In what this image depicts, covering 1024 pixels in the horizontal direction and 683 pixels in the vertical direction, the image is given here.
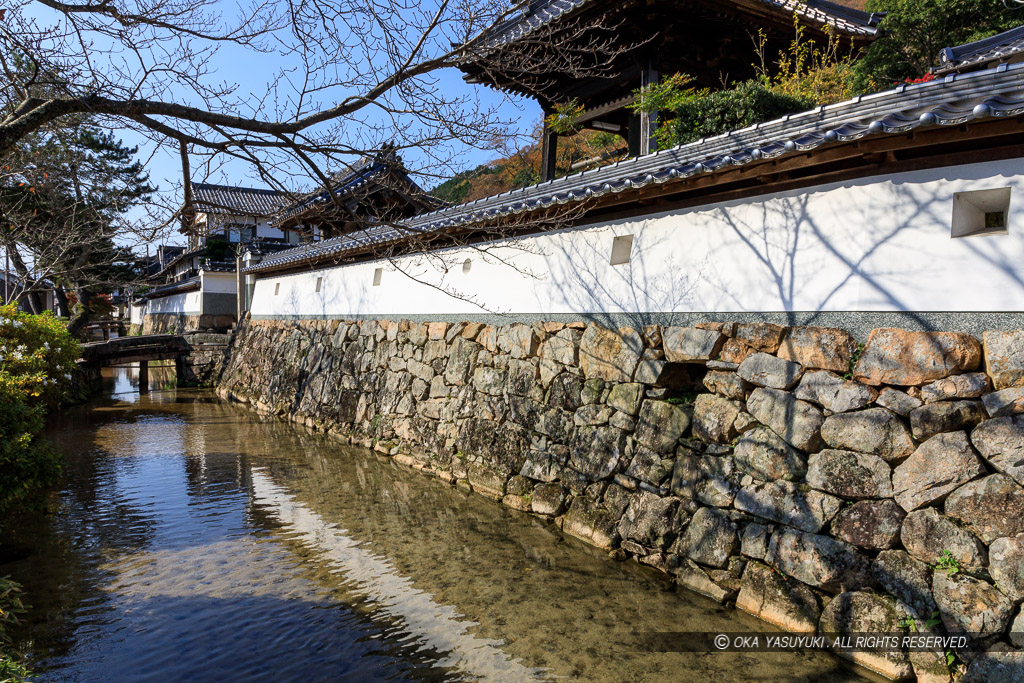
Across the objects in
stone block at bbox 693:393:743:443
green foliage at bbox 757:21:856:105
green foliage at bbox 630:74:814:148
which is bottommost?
stone block at bbox 693:393:743:443

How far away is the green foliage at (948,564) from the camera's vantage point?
3.59 metres

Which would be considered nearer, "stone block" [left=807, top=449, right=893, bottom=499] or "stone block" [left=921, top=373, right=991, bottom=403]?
"stone block" [left=921, top=373, right=991, bottom=403]

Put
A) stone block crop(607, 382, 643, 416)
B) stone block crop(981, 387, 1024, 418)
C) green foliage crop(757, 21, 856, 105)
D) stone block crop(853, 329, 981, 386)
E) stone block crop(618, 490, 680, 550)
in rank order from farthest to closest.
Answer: green foliage crop(757, 21, 856, 105) < stone block crop(607, 382, 643, 416) < stone block crop(618, 490, 680, 550) < stone block crop(853, 329, 981, 386) < stone block crop(981, 387, 1024, 418)

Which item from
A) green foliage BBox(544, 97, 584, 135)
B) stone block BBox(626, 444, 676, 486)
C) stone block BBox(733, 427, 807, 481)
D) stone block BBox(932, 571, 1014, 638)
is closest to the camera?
stone block BBox(932, 571, 1014, 638)

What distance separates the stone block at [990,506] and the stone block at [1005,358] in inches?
22.7

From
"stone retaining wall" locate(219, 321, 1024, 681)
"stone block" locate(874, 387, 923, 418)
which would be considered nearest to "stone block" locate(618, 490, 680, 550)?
"stone retaining wall" locate(219, 321, 1024, 681)

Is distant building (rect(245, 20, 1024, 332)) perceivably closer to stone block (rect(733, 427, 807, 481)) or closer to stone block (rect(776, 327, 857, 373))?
stone block (rect(776, 327, 857, 373))

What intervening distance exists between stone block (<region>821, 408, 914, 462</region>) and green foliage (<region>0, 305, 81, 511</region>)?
7.30 meters

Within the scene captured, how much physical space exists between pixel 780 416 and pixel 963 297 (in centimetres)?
146

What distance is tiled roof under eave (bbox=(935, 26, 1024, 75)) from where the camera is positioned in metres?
7.02

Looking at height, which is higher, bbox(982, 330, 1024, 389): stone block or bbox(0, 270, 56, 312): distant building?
bbox(0, 270, 56, 312): distant building

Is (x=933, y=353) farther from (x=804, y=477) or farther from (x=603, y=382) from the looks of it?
(x=603, y=382)

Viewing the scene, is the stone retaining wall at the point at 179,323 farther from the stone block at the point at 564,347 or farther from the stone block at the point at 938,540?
the stone block at the point at 938,540

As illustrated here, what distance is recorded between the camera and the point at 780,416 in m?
4.69
